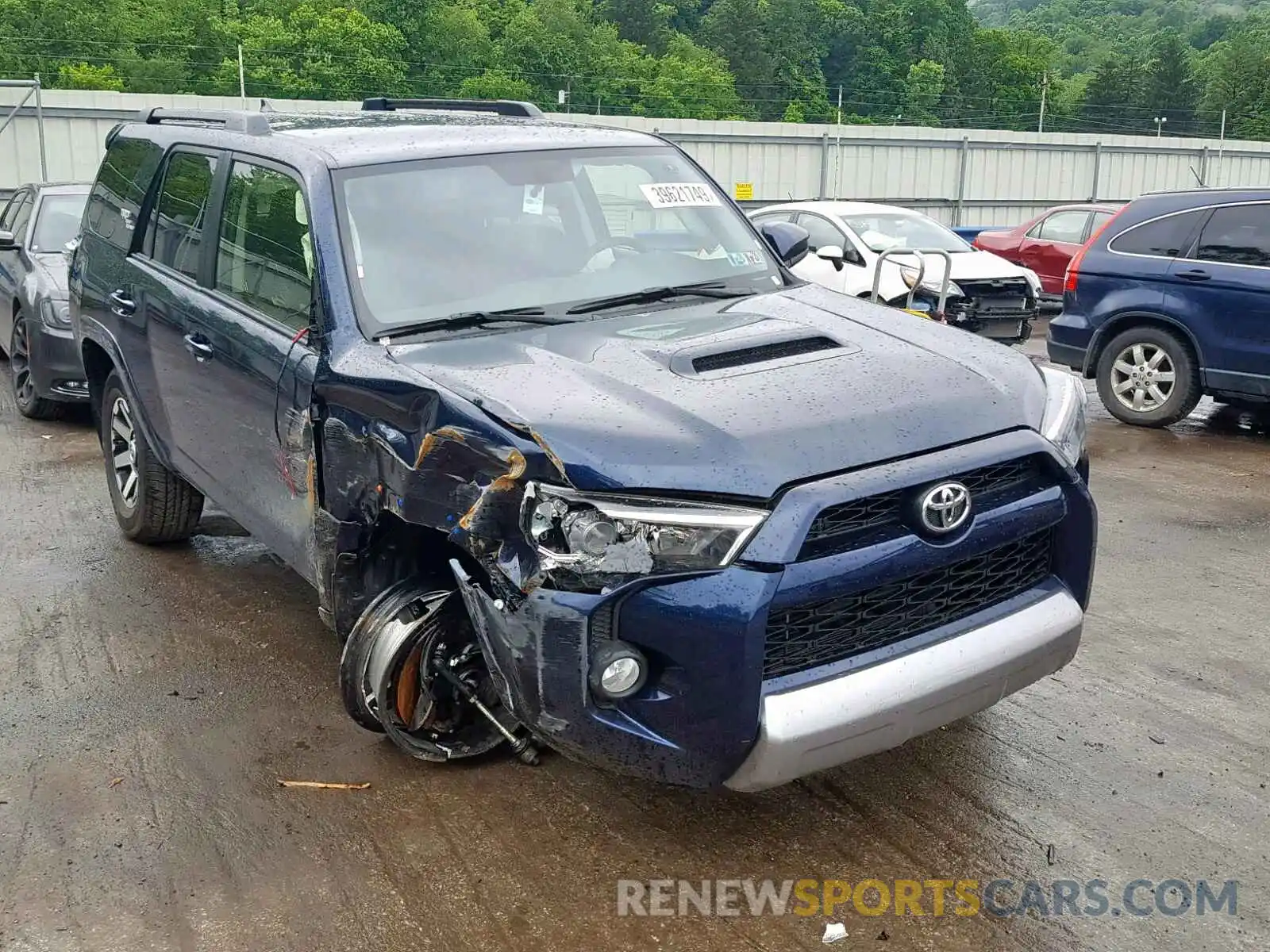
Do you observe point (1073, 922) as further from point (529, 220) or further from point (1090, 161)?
point (1090, 161)

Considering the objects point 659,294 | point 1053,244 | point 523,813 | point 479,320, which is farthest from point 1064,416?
point 1053,244

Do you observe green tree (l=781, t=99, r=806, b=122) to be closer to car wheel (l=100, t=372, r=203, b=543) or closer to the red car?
the red car

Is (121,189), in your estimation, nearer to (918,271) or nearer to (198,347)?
(198,347)

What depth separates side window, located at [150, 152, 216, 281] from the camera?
510cm

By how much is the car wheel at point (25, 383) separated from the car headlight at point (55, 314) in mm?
309

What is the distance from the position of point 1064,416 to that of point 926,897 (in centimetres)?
141

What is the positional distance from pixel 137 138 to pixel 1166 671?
4.98m

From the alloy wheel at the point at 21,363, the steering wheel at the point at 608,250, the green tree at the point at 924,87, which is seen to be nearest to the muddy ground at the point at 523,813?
the steering wheel at the point at 608,250

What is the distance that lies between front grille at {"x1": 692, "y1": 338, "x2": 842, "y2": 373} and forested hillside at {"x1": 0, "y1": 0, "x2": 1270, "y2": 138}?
45.4 m

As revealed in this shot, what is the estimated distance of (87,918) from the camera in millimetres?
3324

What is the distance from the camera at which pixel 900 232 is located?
14.5 metres

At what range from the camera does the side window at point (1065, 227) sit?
16844 millimetres

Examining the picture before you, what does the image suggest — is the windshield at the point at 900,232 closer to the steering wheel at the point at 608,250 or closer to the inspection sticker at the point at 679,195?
the inspection sticker at the point at 679,195

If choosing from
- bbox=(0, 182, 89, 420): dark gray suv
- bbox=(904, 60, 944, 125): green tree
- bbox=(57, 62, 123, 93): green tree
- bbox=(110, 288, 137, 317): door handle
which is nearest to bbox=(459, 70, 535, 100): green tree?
bbox=(57, 62, 123, 93): green tree
